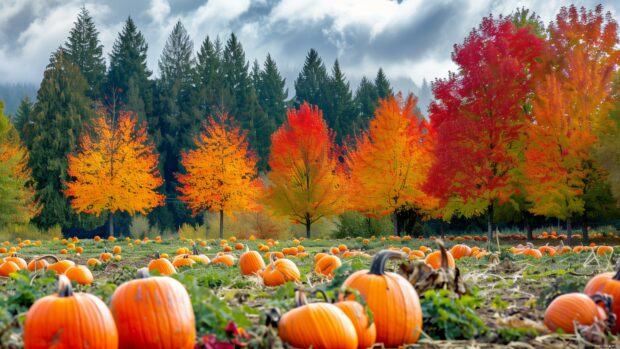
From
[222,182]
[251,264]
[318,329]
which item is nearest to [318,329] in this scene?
[318,329]

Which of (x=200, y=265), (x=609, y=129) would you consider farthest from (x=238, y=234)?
(x=200, y=265)

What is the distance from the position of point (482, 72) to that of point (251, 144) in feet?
115

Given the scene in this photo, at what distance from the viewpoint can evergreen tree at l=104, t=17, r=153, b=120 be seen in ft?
176

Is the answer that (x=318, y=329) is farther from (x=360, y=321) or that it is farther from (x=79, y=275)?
(x=79, y=275)

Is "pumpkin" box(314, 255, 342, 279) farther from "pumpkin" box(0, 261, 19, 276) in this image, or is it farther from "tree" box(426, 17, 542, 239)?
"tree" box(426, 17, 542, 239)

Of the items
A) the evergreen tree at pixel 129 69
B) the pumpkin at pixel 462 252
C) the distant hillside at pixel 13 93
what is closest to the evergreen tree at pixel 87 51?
the evergreen tree at pixel 129 69

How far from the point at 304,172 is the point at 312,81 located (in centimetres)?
3979

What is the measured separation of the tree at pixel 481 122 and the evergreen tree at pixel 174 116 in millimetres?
31824

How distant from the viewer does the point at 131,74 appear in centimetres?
5481

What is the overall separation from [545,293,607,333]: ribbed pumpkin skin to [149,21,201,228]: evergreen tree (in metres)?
45.5

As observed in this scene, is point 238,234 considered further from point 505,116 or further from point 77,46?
point 77,46

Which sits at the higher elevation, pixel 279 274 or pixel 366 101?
pixel 366 101

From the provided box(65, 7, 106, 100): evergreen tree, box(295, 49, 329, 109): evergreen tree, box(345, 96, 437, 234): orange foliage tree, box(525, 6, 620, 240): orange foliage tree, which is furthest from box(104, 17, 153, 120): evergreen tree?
box(525, 6, 620, 240): orange foliage tree

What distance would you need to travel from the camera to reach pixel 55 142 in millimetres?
38500
